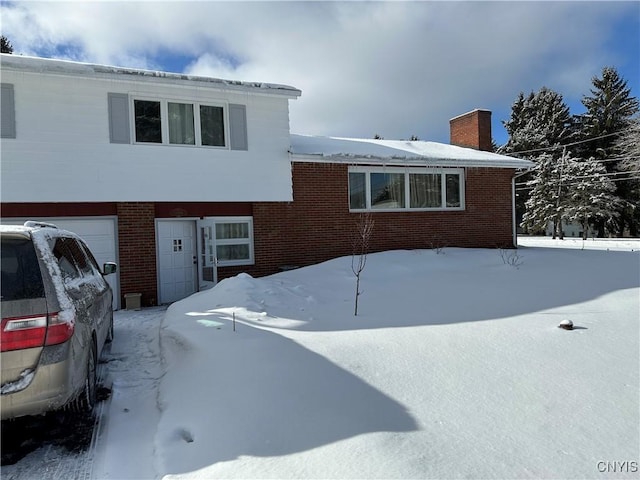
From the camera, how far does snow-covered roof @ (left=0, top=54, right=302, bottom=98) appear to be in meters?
8.59

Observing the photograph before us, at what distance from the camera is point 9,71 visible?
28.2 feet

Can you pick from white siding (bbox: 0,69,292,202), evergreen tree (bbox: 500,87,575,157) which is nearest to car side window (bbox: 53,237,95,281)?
white siding (bbox: 0,69,292,202)

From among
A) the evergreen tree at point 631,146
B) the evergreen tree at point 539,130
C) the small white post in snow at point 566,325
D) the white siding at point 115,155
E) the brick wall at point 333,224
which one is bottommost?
the small white post in snow at point 566,325

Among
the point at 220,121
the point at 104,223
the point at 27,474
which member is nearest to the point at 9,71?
the point at 104,223

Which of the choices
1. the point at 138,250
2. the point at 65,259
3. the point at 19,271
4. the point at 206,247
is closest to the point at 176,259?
the point at 206,247

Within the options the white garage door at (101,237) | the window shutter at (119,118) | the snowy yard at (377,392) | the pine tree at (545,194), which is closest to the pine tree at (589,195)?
the pine tree at (545,194)

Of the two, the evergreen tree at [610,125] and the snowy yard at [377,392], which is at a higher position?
the evergreen tree at [610,125]

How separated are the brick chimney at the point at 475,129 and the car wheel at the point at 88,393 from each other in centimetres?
1600

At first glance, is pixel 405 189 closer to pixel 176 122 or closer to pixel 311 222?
pixel 311 222

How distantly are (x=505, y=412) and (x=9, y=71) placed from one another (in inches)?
416

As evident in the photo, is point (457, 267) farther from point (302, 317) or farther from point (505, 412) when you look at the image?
point (505, 412)

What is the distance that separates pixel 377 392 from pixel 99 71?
9072mm

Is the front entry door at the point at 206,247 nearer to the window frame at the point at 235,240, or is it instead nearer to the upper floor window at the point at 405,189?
the window frame at the point at 235,240

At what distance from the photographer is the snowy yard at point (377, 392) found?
2.70 meters
